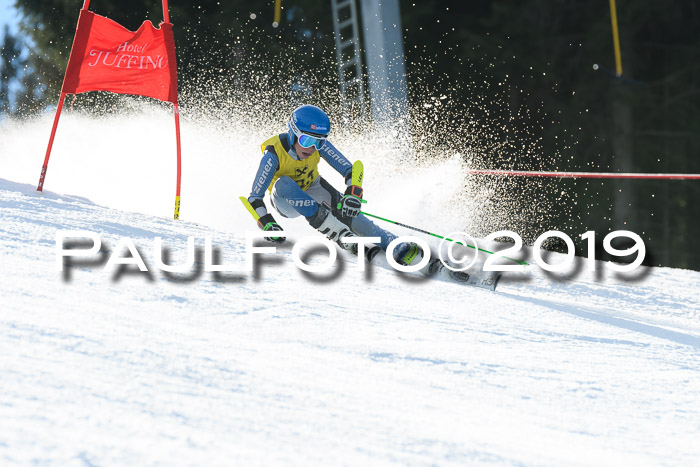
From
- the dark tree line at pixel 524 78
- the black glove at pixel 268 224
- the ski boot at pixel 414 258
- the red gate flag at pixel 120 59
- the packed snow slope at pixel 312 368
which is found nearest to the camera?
the packed snow slope at pixel 312 368

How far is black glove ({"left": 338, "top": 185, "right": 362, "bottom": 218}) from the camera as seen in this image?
15.8 feet

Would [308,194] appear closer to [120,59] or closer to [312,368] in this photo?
[120,59]

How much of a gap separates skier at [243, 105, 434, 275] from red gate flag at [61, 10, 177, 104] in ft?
4.07

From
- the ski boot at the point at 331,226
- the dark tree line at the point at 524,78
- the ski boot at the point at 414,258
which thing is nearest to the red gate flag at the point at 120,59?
the ski boot at the point at 331,226

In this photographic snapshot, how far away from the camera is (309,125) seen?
4.81m

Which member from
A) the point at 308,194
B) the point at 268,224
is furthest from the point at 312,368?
the point at 308,194

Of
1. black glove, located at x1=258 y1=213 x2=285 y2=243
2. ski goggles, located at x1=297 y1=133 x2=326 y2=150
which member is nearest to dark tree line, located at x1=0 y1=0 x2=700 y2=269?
ski goggles, located at x1=297 y1=133 x2=326 y2=150

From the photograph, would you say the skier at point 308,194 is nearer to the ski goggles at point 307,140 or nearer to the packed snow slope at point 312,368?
the ski goggles at point 307,140

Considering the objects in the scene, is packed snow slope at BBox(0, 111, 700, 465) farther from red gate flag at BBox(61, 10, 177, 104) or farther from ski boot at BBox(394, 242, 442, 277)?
red gate flag at BBox(61, 10, 177, 104)

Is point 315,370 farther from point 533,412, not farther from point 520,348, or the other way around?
point 520,348

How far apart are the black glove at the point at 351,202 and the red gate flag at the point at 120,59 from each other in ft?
5.52

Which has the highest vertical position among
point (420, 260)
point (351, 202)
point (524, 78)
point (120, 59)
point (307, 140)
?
point (524, 78)

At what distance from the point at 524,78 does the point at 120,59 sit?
1023cm

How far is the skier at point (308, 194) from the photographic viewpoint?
15.5 ft
